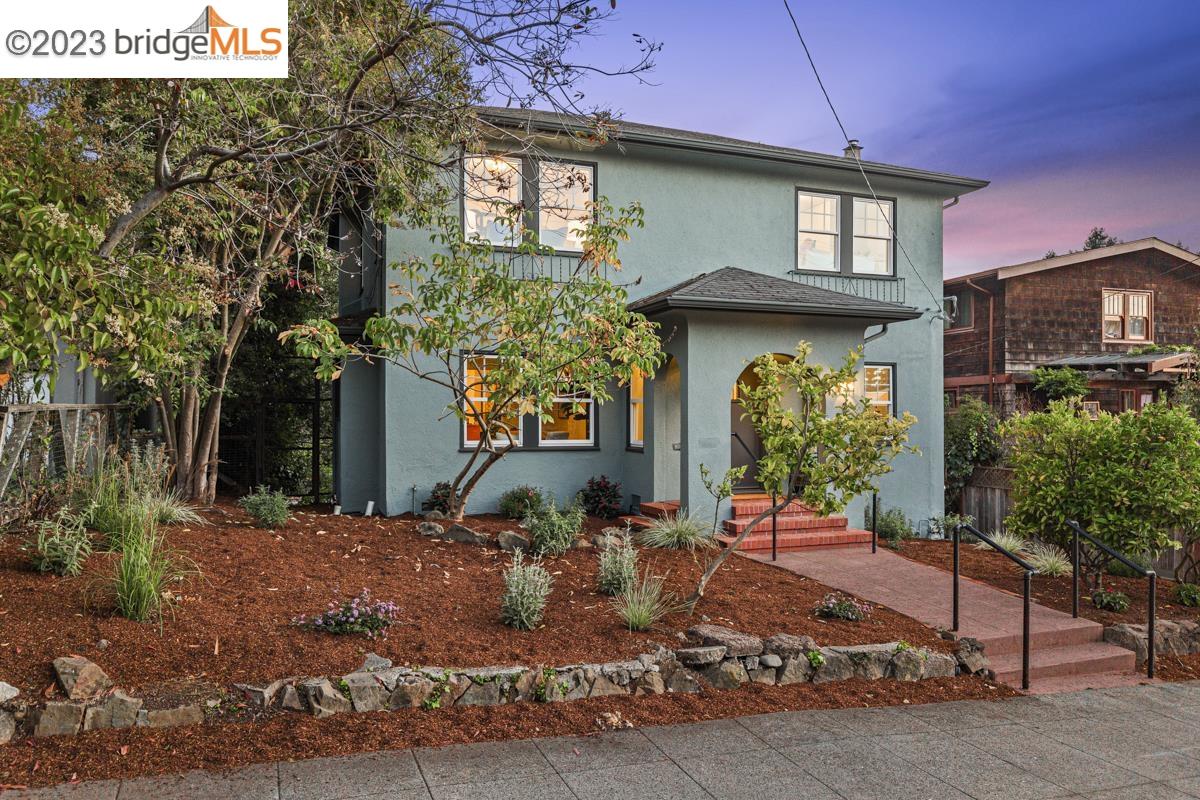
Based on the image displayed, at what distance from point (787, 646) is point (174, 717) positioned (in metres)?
4.06

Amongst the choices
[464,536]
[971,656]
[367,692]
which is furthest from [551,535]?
[971,656]

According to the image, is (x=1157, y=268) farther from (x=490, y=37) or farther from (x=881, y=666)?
(x=490, y=37)

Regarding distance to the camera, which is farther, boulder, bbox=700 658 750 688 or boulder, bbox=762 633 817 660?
boulder, bbox=762 633 817 660

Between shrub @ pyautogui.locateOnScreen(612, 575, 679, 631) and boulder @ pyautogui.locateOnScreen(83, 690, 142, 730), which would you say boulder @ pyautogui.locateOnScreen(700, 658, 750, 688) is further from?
boulder @ pyautogui.locateOnScreen(83, 690, 142, 730)

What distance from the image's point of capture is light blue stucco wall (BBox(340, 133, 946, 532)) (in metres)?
10.7

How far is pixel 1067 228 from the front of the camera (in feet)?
67.7

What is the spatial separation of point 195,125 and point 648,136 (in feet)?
21.5

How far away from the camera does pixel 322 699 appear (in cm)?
451

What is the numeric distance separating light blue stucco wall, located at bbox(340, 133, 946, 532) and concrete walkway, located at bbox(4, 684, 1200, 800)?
17.9 feet

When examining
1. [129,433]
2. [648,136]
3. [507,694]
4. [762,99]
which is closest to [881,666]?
[507,694]

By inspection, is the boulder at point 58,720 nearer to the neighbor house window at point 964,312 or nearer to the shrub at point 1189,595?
the shrub at point 1189,595

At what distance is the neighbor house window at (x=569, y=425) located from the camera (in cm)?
1180

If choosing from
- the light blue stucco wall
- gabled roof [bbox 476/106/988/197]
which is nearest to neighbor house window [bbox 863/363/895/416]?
the light blue stucco wall

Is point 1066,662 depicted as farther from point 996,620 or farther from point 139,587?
point 139,587
